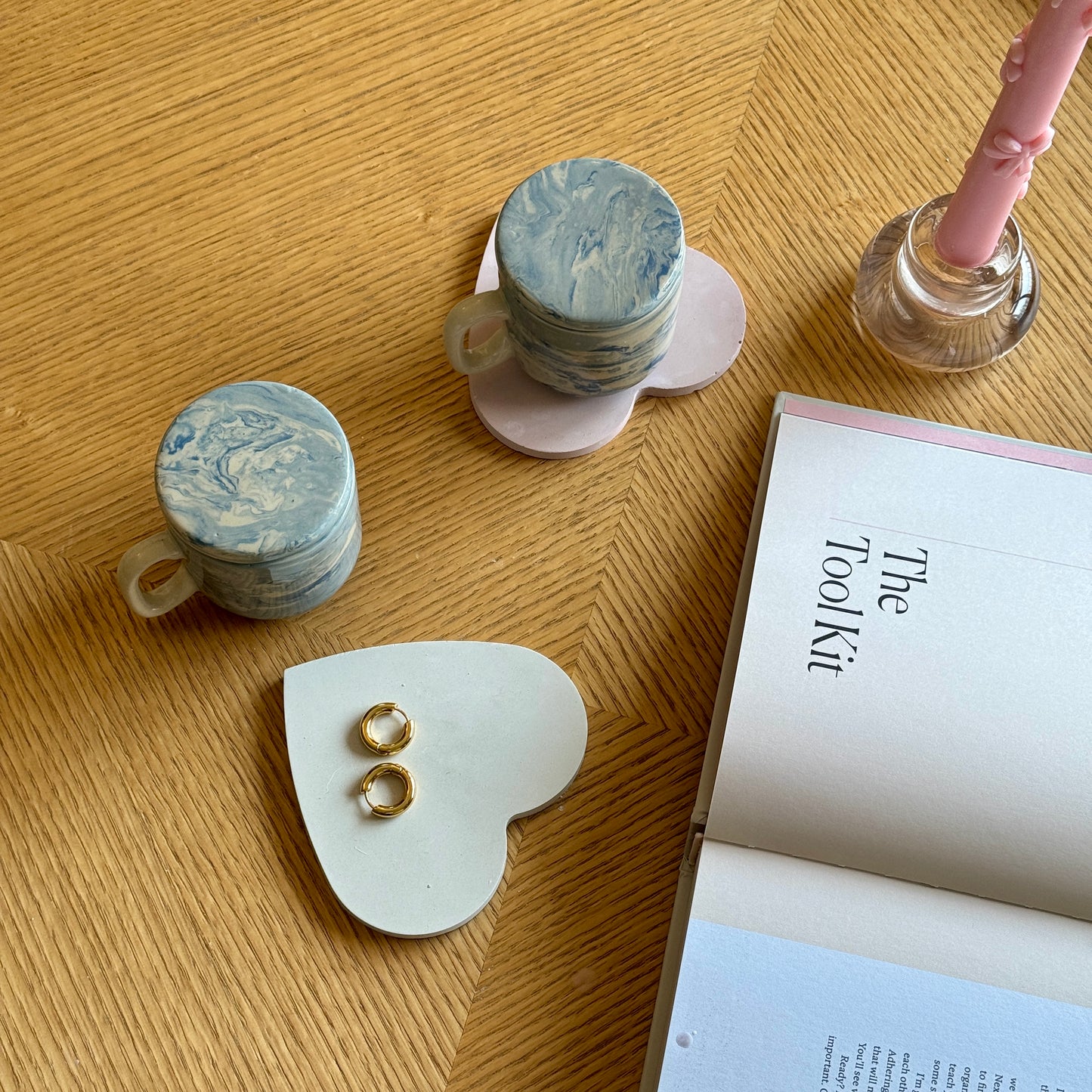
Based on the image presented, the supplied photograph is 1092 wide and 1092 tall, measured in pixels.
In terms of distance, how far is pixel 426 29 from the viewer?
55 cm

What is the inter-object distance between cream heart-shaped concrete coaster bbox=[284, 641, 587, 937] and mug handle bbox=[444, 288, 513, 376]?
4.5 inches

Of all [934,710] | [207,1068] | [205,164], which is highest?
[205,164]

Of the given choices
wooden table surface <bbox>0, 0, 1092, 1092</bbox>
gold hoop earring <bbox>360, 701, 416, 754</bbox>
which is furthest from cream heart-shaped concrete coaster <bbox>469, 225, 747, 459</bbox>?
gold hoop earring <bbox>360, 701, 416, 754</bbox>

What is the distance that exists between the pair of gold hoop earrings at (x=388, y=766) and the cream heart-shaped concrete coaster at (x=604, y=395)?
4.9 inches

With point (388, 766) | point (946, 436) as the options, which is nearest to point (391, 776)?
point (388, 766)

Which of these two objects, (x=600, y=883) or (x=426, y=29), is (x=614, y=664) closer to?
(x=600, y=883)

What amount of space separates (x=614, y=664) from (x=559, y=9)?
32 centimetres

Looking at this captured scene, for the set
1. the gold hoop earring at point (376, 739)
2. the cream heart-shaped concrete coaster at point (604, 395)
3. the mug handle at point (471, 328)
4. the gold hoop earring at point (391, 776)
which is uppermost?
the mug handle at point (471, 328)

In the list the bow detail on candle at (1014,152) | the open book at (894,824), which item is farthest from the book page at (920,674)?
the bow detail on candle at (1014,152)

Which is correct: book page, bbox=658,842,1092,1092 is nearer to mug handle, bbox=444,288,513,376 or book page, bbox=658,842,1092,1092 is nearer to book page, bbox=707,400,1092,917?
book page, bbox=707,400,1092,917

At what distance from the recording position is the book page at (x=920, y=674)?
0.42 meters

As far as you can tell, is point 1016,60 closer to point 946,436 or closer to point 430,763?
point 946,436

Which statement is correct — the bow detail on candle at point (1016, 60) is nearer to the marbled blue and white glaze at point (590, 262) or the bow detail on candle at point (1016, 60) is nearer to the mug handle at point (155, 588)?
the marbled blue and white glaze at point (590, 262)

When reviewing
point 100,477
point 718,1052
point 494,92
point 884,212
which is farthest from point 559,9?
point 718,1052
